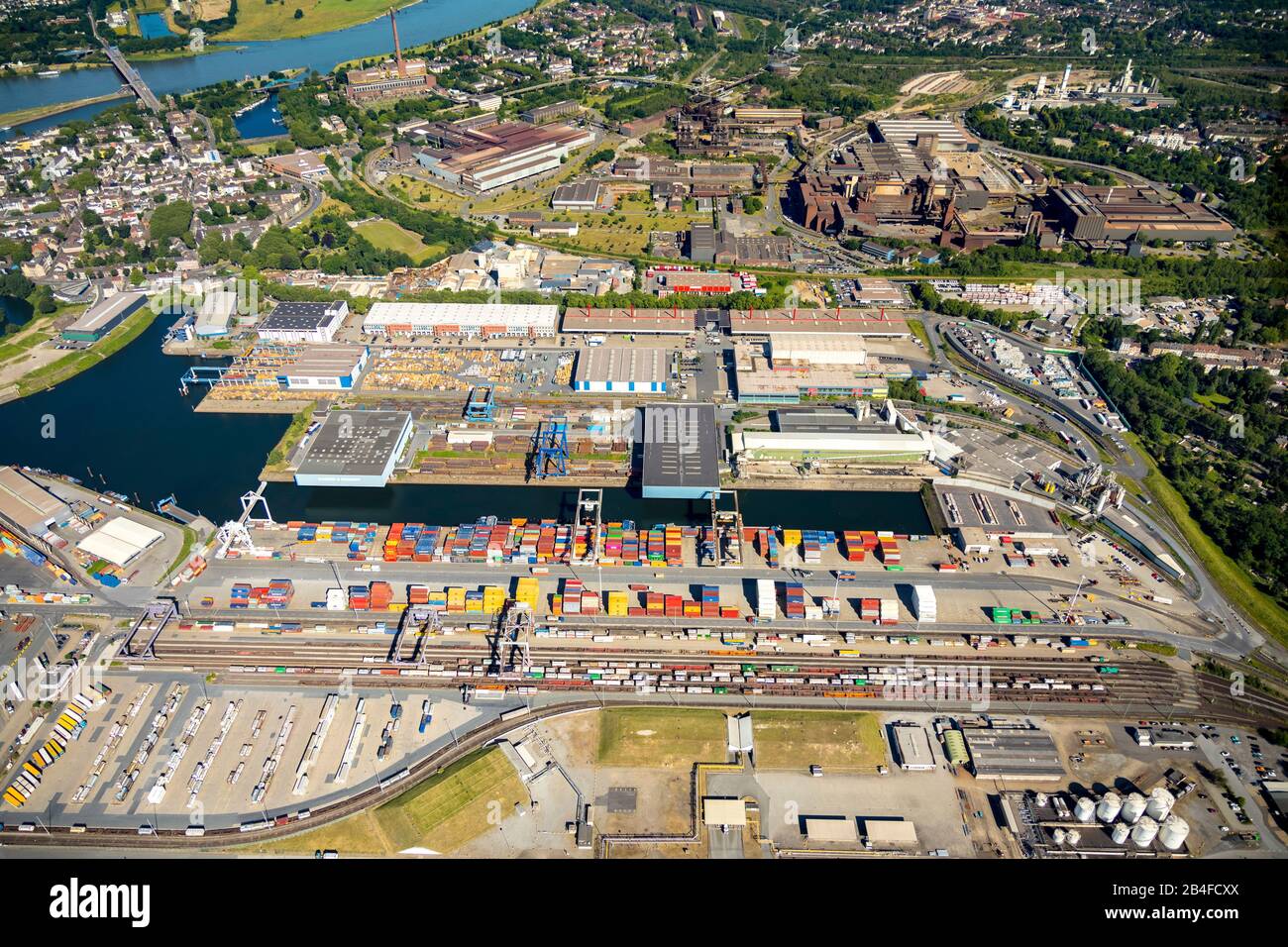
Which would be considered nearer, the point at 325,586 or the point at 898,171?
the point at 325,586

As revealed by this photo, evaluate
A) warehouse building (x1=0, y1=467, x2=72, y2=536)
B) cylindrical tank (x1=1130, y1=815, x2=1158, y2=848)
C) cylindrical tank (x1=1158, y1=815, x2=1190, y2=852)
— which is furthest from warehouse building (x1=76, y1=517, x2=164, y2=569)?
cylindrical tank (x1=1158, y1=815, x2=1190, y2=852)

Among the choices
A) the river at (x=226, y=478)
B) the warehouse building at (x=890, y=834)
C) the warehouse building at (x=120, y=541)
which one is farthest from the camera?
the river at (x=226, y=478)

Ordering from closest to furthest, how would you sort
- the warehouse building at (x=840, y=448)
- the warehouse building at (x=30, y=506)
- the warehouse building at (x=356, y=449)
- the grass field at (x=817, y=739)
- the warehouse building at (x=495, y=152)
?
the grass field at (x=817, y=739)
the warehouse building at (x=30, y=506)
the warehouse building at (x=356, y=449)
the warehouse building at (x=840, y=448)
the warehouse building at (x=495, y=152)

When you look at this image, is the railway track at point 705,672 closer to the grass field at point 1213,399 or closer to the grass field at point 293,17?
the grass field at point 1213,399

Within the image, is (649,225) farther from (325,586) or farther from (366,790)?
(366,790)

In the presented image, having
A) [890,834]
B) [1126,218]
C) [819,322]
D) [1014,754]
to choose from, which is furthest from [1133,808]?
[1126,218]

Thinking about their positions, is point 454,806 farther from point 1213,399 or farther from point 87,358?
point 1213,399

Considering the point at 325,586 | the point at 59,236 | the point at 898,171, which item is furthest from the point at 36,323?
the point at 898,171

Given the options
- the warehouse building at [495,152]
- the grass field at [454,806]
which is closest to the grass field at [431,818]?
the grass field at [454,806]
